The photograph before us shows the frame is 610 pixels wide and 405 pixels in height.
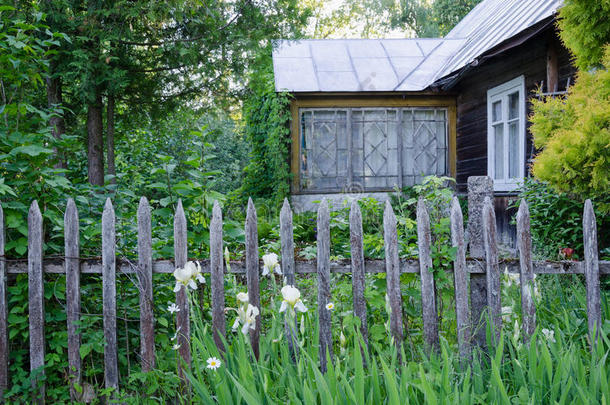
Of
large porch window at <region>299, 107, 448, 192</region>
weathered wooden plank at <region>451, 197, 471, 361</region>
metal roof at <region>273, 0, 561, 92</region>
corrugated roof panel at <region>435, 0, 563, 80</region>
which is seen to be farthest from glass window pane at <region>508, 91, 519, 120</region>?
weathered wooden plank at <region>451, 197, 471, 361</region>

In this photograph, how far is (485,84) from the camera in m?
9.16

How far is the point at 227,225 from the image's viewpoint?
3240 millimetres

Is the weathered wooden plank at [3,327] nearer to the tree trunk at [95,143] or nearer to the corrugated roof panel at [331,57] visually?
the tree trunk at [95,143]

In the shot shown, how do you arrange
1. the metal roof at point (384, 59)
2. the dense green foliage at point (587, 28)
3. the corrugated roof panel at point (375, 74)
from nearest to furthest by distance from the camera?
1. the dense green foliage at point (587, 28)
2. the metal roof at point (384, 59)
3. the corrugated roof panel at point (375, 74)

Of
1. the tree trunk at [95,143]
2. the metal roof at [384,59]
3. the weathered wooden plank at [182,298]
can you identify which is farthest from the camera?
the metal roof at [384,59]

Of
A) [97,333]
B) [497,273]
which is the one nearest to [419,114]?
[497,273]

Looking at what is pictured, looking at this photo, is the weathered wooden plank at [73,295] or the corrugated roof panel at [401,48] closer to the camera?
the weathered wooden plank at [73,295]

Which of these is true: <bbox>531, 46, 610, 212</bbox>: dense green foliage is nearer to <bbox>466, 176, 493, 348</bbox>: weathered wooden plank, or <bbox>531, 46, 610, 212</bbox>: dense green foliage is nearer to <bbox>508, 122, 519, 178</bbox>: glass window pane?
<bbox>466, 176, 493, 348</bbox>: weathered wooden plank

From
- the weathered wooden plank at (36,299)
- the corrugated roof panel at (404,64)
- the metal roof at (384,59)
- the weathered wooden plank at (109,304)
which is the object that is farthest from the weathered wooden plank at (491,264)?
the corrugated roof panel at (404,64)

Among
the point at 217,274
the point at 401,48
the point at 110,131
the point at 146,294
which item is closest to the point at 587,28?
the point at 217,274

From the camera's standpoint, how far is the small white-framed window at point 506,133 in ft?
25.6

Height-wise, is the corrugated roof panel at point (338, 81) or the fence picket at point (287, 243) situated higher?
the corrugated roof panel at point (338, 81)

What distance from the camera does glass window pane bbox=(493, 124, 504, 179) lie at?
28.1ft

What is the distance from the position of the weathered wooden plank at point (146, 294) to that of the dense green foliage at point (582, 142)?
8.92 ft
